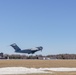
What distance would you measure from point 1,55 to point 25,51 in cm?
2836

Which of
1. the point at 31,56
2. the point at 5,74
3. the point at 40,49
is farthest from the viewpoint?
the point at 31,56

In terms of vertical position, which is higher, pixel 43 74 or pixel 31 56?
pixel 31 56

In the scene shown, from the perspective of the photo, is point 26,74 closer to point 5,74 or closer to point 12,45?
point 5,74

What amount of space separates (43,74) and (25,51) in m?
129

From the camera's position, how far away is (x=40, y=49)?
554 feet

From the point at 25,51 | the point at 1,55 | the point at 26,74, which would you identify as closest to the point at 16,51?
the point at 25,51

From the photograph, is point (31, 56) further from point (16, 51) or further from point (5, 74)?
point (5, 74)

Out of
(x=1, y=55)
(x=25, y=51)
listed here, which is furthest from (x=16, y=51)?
(x=1, y=55)

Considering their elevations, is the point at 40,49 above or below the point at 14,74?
above

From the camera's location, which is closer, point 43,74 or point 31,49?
point 43,74

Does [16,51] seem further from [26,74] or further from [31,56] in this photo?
[26,74]

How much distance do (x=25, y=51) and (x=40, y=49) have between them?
9.74 m

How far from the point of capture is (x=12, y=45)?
176125 millimetres

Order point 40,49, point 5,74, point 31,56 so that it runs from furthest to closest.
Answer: point 31,56 < point 40,49 < point 5,74
